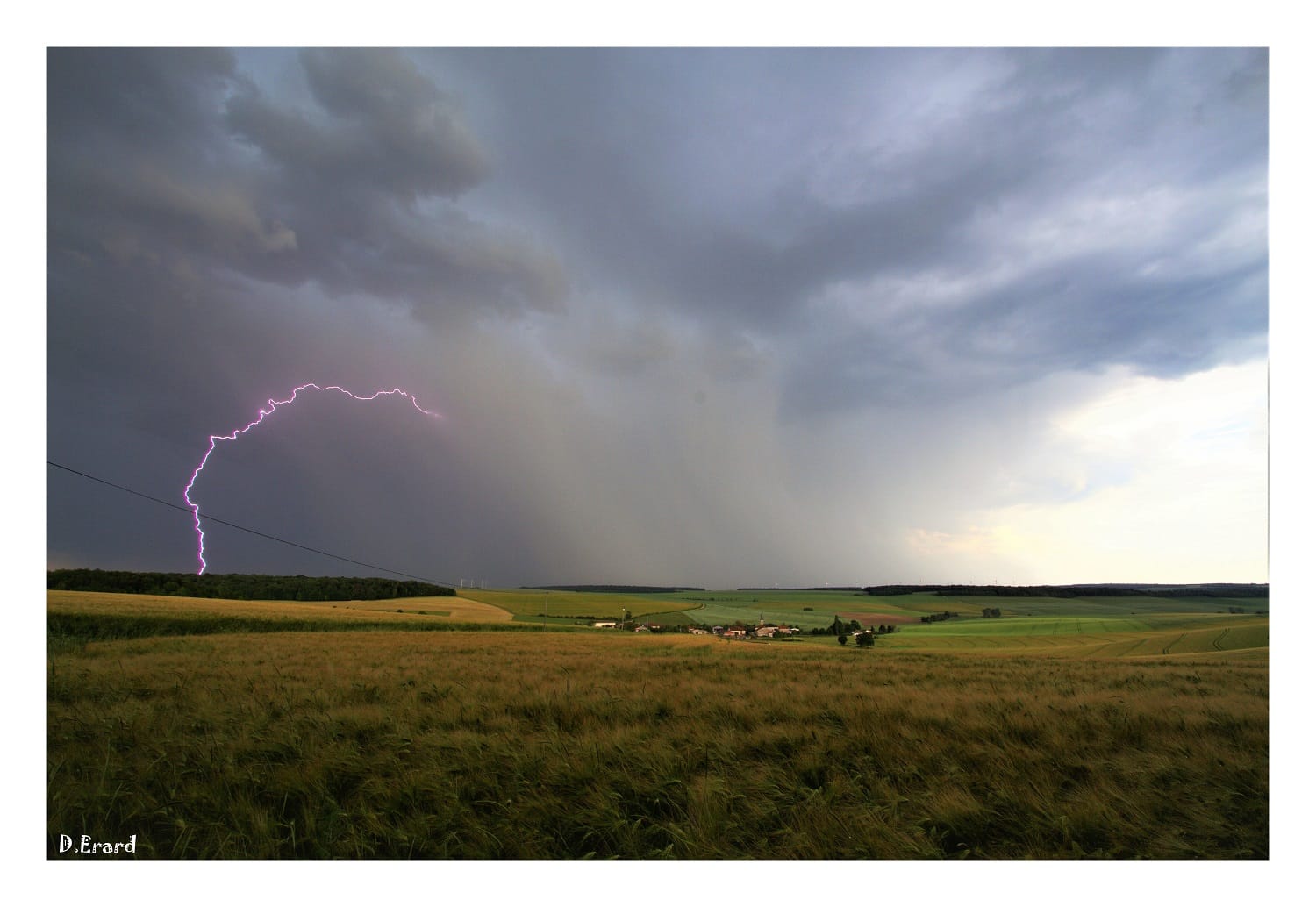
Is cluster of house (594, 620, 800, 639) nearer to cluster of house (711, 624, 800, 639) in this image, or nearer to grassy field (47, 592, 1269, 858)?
cluster of house (711, 624, 800, 639)

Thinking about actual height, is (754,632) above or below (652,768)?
below

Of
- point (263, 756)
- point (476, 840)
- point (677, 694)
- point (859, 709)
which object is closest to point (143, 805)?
point (263, 756)

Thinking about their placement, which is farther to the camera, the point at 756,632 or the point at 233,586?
the point at 233,586

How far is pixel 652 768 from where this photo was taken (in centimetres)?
314

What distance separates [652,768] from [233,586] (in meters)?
43.5

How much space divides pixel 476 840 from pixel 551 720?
1.35 meters

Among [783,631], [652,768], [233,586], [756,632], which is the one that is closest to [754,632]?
[756,632]

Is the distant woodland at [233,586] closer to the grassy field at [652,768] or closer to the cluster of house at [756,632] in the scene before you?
the cluster of house at [756,632]

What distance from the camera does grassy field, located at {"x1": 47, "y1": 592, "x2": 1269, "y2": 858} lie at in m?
2.71

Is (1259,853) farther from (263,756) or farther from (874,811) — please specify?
(263,756)

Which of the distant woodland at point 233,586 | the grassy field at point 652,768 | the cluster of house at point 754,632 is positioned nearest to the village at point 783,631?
the cluster of house at point 754,632

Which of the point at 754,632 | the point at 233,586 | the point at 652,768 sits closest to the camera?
the point at 652,768

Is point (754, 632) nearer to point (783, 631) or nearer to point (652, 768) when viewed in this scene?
point (783, 631)

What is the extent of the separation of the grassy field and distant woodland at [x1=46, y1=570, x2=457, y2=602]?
31.6 m
